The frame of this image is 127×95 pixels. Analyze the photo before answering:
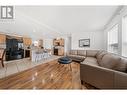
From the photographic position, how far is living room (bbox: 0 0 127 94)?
2.40m

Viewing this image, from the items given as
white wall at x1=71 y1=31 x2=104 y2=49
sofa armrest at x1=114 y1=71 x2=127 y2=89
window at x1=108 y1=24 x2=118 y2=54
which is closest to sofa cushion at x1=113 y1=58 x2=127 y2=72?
sofa armrest at x1=114 y1=71 x2=127 y2=89

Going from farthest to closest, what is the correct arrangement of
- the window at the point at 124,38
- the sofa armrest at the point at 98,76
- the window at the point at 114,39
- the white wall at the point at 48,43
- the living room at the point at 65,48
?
the white wall at the point at 48,43, the window at the point at 114,39, the window at the point at 124,38, the living room at the point at 65,48, the sofa armrest at the point at 98,76

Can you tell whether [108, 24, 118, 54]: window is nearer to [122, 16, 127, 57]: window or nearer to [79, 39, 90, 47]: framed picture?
[122, 16, 127, 57]: window

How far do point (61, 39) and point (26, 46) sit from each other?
A: 4.03 metres

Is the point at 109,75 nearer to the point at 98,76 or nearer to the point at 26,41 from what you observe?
the point at 98,76

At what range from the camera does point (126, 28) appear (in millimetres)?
2977

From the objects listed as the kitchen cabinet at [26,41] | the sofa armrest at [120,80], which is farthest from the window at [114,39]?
the kitchen cabinet at [26,41]

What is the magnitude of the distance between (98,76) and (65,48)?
8667 mm

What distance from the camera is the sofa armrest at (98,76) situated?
1.91 metres

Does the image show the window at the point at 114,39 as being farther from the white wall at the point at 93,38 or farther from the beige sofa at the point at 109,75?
the beige sofa at the point at 109,75

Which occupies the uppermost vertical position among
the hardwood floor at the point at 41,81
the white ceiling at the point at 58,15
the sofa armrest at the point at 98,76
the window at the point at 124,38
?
the white ceiling at the point at 58,15

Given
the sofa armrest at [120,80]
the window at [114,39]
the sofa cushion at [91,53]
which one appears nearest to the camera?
the sofa armrest at [120,80]

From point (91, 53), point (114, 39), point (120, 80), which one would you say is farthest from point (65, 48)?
point (120, 80)
